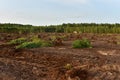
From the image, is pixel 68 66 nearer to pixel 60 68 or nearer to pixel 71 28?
pixel 60 68

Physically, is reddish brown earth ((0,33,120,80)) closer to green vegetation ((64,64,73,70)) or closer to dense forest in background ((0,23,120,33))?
green vegetation ((64,64,73,70))

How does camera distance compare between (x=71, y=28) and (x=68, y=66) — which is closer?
(x=68, y=66)

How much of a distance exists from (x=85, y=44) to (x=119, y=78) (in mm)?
6243

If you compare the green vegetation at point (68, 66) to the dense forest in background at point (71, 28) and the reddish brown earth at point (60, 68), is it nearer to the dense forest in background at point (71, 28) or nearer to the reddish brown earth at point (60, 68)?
the reddish brown earth at point (60, 68)

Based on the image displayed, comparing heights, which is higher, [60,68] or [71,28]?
[60,68]

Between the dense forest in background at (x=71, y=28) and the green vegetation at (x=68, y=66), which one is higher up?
the green vegetation at (x=68, y=66)

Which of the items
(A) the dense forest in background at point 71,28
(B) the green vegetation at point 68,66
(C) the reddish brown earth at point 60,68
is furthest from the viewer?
(A) the dense forest in background at point 71,28

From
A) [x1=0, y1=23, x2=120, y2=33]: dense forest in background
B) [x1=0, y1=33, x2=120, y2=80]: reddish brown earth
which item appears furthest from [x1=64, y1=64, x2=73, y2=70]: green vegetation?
[x1=0, y1=23, x2=120, y2=33]: dense forest in background

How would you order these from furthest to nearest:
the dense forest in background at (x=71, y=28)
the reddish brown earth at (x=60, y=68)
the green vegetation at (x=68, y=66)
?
the dense forest in background at (x=71, y=28) < the green vegetation at (x=68, y=66) < the reddish brown earth at (x=60, y=68)

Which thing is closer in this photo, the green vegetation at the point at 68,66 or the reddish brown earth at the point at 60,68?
the reddish brown earth at the point at 60,68

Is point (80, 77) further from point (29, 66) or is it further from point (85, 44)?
point (85, 44)

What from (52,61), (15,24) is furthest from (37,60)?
(15,24)

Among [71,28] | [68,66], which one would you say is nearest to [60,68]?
[68,66]

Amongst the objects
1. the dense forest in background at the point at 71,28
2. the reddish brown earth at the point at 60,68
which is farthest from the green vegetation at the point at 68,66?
the dense forest in background at the point at 71,28
